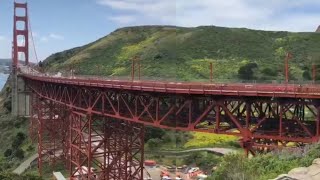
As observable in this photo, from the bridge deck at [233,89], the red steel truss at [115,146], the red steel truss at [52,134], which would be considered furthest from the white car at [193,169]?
the bridge deck at [233,89]

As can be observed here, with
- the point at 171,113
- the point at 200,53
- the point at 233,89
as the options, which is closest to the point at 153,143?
the point at 171,113

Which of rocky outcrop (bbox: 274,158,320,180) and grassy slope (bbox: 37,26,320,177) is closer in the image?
rocky outcrop (bbox: 274,158,320,180)

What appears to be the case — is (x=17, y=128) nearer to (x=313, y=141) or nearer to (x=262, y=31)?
(x=313, y=141)

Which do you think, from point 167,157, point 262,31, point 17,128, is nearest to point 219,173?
point 167,157

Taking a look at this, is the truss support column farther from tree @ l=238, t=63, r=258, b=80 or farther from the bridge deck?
tree @ l=238, t=63, r=258, b=80

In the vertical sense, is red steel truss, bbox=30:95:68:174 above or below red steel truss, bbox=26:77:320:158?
below

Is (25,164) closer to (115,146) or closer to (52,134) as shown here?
(52,134)

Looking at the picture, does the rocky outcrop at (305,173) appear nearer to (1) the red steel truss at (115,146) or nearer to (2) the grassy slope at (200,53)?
(1) the red steel truss at (115,146)

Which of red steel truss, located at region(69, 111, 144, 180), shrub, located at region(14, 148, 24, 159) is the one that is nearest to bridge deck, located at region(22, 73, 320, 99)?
red steel truss, located at region(69, 111, 144, 180)
